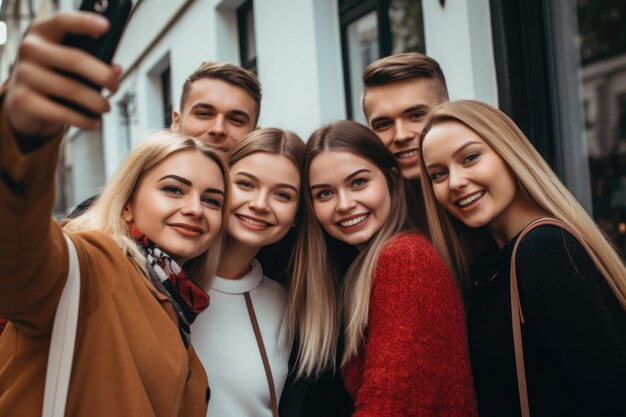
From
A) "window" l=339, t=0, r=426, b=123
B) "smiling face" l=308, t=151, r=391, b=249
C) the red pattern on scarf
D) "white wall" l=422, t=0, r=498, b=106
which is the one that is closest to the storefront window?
"white wall" l=422, t=0, r=498, b=106

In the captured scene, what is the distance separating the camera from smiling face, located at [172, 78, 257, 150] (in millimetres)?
3389

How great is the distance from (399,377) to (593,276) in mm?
679

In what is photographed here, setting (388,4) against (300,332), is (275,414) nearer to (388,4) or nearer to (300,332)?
(300,332)

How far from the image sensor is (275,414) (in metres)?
2.20

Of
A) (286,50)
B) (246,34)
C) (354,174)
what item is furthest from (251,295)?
(246,34)

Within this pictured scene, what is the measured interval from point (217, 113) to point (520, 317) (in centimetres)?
229

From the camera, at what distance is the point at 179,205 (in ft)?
6.52

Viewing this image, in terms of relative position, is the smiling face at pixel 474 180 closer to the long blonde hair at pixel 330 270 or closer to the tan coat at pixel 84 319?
the long blonde hair at pixel 330 270

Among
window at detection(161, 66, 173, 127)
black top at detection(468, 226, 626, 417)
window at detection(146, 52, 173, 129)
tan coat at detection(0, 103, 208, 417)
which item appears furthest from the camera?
window at detection(146, 52, 173, 129)

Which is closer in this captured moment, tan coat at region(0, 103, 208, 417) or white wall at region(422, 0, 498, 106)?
tan coat at region(0, 103, 208, 417)

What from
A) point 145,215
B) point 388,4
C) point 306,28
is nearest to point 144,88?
point 306,28

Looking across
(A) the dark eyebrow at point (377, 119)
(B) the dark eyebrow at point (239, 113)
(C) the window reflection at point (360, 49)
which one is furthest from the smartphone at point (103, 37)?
(C) the window reflection at point (360, 49)

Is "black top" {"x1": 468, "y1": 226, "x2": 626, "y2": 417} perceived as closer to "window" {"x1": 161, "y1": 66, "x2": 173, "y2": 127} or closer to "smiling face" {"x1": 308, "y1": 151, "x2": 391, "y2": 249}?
"smiling face" {"x1": 308, "y1": 151, "x2": 391, "y2": 249}

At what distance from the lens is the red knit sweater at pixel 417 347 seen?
178 cm
